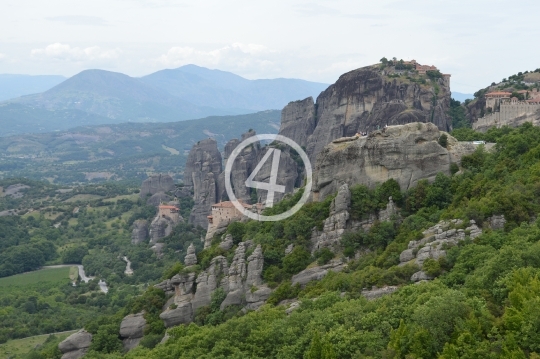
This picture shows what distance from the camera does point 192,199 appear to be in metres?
106

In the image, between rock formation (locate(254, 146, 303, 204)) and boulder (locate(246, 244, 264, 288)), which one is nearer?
boulder (locate(246, 244, 264, 288))

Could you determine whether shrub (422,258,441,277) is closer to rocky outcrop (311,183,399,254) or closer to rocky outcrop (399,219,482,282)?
rocky outcrop (399,219,482,282)

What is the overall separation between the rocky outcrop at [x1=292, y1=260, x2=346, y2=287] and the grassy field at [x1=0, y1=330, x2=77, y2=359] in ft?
82.9

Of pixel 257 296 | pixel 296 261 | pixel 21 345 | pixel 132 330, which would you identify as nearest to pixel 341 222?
pixel 296 261

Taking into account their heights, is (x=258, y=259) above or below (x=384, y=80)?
below

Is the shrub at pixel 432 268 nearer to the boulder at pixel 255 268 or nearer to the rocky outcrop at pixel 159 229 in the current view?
the boulder at pixel 255 268

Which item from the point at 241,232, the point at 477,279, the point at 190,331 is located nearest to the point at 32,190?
the point at 241,232

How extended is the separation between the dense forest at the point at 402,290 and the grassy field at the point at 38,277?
42.3m

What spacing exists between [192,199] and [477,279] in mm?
77842

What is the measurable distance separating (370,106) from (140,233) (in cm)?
3296

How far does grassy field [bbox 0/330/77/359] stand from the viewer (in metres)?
59.2

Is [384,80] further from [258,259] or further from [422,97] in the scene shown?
[258,259]

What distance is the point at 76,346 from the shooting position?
4616 centimetres

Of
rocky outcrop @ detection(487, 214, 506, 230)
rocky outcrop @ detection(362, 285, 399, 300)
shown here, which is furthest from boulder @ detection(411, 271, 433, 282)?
rocky outcrop @ detection(487, 214, 506, 230)
